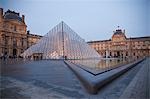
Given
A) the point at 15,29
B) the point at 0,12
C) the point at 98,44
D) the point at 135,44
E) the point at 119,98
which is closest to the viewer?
the point at 119,98

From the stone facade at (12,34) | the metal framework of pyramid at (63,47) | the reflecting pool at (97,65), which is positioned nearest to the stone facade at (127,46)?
the stone facade at (12,34)

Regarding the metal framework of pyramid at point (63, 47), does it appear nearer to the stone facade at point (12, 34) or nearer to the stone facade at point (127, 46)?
the stone facade at point (12, 34)

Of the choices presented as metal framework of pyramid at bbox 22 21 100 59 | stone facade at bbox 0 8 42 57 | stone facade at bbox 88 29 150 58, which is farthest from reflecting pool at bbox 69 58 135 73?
stone facade at bbox 88 29 150 58

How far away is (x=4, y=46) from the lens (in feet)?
160

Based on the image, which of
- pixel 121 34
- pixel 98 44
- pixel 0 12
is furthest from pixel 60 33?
pixel 98 44

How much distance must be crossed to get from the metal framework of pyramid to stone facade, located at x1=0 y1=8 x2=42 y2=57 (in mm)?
19684

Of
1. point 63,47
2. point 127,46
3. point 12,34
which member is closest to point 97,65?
point 63,47

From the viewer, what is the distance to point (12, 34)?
170 ft

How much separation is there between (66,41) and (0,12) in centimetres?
2619

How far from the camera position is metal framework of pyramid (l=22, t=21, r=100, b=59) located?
27656 mm

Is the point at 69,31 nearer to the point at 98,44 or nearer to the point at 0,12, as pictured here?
the point at 0,12

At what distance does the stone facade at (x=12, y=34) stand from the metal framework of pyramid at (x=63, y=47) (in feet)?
64.6

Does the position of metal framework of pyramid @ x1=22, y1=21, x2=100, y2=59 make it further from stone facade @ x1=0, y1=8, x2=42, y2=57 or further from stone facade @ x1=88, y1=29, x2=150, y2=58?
stone facade @ x1=88, y1=29, x2=150, y2=58

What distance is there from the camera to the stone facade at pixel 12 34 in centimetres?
4809
